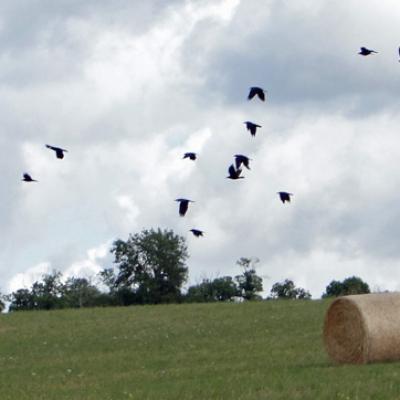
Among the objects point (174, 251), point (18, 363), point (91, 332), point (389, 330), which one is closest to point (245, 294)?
point (174, 251)

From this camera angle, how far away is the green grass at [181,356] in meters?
18.5

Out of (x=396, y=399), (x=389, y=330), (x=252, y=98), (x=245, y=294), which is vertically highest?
Answer: (x=245, y=294)

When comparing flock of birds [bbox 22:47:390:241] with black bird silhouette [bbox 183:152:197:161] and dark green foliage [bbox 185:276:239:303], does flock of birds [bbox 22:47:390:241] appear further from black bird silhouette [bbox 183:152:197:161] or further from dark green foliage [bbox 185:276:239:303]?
dark green foliage [bbox 185:276:239:303]

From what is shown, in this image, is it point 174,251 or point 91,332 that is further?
point 174,251

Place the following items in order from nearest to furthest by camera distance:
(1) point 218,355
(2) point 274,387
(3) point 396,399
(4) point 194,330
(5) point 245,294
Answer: (3) point 396,399, (2) point 274,387, (1) point 218,355, (4) point 194,330, (5) point 245,294

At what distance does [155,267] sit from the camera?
94.5 meters

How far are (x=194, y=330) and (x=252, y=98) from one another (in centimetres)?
1579

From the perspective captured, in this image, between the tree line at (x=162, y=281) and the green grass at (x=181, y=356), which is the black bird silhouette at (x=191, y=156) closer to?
the green grass at (x=181, y=356)

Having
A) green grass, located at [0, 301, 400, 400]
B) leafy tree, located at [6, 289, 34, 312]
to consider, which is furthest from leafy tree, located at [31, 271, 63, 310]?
green grass, located at [0, 301, 400, 400]

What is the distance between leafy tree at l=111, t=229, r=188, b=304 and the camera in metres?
90.6

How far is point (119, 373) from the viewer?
2334 cm

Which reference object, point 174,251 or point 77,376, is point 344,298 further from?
point 174,251

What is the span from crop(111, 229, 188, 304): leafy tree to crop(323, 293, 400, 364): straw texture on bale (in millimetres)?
66088

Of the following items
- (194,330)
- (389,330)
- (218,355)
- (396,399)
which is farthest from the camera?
(194,330)
